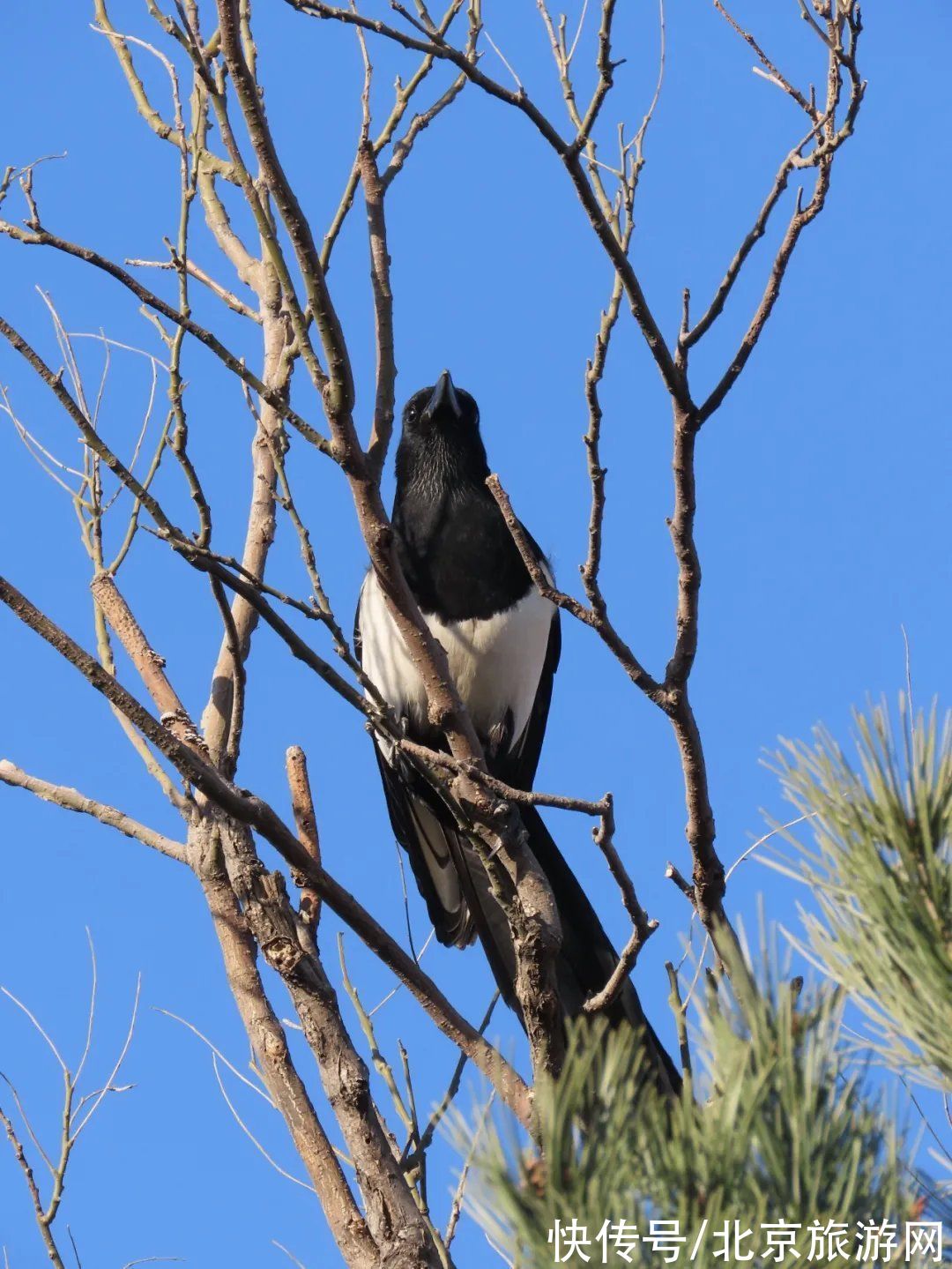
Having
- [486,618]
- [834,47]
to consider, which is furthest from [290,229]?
[486,618]

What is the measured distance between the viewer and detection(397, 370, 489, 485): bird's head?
384 centimetres

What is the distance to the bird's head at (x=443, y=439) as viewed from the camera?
3.84 meters

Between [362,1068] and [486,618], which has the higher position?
[486,618]

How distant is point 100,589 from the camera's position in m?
2.97

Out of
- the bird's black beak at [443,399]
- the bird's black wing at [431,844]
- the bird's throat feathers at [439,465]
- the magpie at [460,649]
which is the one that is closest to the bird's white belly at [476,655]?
the magpie at [460,649]

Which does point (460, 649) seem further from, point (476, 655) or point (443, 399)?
point (443, 399)

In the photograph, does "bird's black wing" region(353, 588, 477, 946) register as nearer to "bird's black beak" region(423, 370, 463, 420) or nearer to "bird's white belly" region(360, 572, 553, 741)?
"bird's white belly" region(360, 572, 553, 741)

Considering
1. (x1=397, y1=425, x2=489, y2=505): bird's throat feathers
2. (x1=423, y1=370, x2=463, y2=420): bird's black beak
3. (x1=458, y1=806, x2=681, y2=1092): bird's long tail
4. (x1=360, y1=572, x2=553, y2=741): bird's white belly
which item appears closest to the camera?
(x1=458, y1=806, x2=681, y2=1092): bird's long tail

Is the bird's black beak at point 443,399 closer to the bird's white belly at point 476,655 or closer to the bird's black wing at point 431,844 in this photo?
the bird's white belly at point 476,655

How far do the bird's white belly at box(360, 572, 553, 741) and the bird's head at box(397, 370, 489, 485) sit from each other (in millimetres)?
338

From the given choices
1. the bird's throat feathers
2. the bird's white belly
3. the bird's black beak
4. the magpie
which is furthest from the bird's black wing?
the bird's black beak

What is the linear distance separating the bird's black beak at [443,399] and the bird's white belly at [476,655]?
50cm

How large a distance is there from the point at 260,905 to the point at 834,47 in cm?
157

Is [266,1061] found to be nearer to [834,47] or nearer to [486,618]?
[486,618]
